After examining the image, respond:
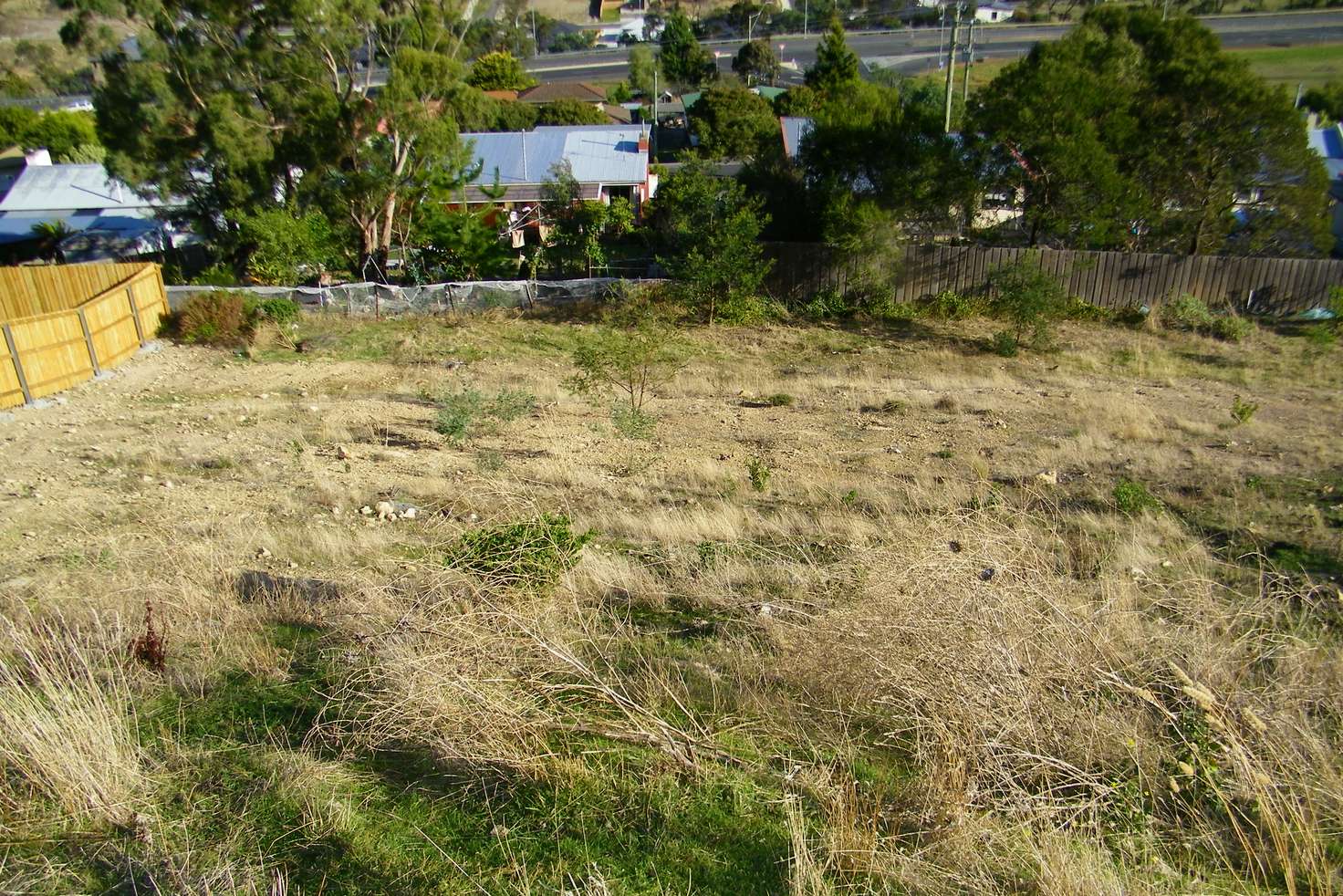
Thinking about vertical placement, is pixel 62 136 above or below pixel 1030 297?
above

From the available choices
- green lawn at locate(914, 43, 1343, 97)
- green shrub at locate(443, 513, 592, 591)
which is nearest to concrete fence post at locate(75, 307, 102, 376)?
green shrub at locate(443, 513, 592, 591)

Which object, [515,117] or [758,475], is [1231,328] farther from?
[515,117]

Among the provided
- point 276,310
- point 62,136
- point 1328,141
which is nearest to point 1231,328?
point 276,310

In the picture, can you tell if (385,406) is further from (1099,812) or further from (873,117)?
(873,117)

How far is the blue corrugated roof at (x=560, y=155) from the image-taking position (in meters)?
34.1

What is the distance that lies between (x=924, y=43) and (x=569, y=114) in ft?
175

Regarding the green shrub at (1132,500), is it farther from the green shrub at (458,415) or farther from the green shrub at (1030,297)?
the green shrub at (1030,297)

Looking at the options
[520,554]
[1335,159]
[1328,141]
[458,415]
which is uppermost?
[1328,141]

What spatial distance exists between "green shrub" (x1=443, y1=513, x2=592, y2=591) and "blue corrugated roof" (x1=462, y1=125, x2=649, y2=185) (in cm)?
2957

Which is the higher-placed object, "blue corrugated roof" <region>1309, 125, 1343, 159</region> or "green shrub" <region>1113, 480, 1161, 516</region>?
"blue corrugated roof" <region>1309, 125, 1343, 159</region>

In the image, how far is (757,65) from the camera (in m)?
67.1

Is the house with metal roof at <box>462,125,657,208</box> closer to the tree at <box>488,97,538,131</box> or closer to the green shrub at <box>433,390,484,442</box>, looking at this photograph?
the tree at <box>488,97,538,131</box>

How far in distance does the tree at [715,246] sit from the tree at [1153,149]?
20.8ft

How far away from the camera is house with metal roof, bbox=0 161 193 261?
94.9 ft
